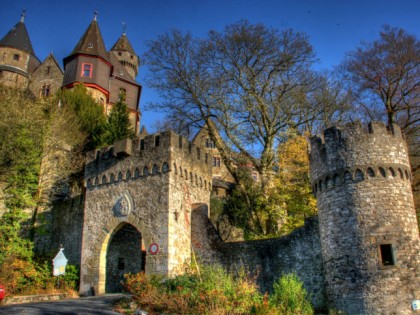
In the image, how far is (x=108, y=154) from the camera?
1936cm

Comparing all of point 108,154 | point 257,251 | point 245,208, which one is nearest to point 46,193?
point 108,154

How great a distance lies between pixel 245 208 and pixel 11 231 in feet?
40.3

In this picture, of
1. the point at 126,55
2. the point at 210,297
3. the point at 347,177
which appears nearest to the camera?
the point at 210,297

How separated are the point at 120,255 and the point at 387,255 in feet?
39.0

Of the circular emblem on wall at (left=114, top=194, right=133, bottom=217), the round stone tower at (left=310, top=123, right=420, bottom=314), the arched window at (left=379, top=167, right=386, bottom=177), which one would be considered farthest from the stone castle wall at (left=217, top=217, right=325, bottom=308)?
the circular emblem on wall at (left=114, top=194, right=133, bottom=217)

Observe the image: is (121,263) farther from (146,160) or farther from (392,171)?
(392,171)

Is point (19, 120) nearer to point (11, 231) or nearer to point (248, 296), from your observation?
point (11, 231)

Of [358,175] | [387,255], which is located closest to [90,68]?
[358,175]

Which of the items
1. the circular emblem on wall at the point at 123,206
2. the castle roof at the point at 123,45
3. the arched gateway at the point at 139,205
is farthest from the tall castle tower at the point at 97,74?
the circular emblem on wall at the point at 123,206

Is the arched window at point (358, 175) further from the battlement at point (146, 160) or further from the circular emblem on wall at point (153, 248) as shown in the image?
the circular emblem on wall at point (153, 248)

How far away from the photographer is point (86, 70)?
3859 centimetres

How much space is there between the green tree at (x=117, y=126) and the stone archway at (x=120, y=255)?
250 inches

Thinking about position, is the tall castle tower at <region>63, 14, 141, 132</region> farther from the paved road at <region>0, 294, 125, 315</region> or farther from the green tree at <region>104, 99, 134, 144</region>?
the paved road at <region>0, 294, 125, 315</region>

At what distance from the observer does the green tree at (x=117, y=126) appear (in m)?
24.4
